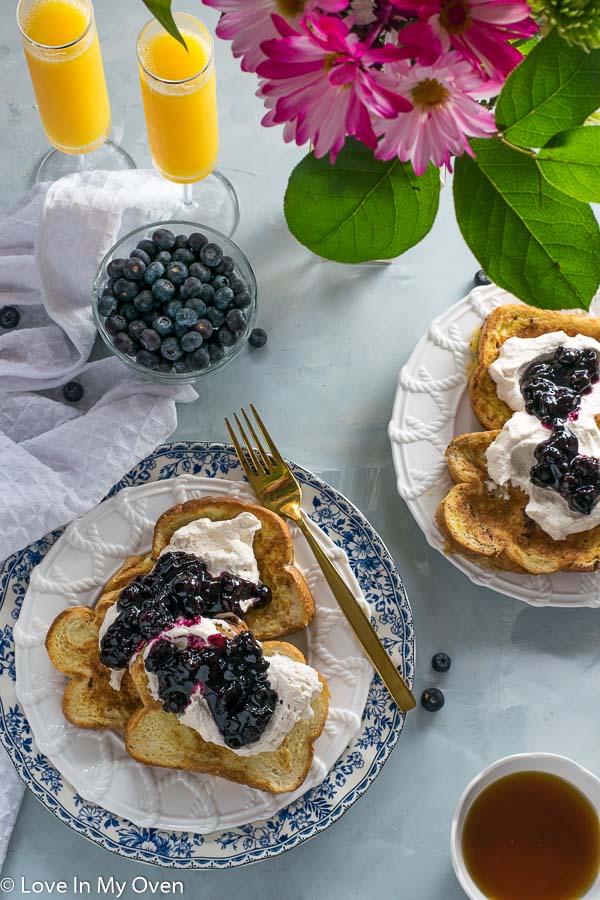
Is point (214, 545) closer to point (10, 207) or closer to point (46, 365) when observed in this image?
point (46, 365)

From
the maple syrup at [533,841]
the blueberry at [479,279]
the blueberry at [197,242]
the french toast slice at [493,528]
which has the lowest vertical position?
the maple syrup at [533,841]

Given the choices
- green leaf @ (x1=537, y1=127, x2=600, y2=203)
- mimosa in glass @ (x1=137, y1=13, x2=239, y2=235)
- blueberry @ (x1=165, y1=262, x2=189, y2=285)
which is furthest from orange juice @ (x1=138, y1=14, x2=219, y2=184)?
green leaf @ (x1=537, y1=127, x2=600, y2=203)

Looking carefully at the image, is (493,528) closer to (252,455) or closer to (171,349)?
(252,455)

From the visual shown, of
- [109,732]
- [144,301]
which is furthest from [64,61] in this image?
[109,732]

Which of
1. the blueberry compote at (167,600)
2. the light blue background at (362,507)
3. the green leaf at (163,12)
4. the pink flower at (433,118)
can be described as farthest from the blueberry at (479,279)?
the green leaf at (163,12)

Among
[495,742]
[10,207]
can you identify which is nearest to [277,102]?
[10,207]

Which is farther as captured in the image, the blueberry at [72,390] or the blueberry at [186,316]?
the blueberry at [72,390]

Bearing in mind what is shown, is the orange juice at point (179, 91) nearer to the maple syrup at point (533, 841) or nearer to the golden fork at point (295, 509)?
the golden fork at point (295, 509)

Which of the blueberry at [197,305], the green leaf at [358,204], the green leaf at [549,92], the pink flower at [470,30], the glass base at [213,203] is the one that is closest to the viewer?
the pink flower at [470,30]
